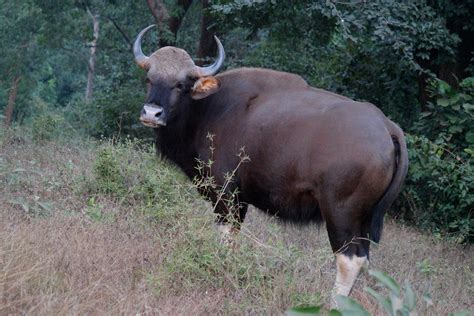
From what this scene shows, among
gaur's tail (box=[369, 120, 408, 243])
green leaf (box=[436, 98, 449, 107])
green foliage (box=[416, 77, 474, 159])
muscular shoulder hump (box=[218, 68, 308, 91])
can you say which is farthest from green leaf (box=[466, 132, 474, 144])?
gaur's tail (box=[369, 120, 408, 243])

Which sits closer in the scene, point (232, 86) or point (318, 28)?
point (232, 86)

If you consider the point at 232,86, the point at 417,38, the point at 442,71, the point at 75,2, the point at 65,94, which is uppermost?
the point at 232,86

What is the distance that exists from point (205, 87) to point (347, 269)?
2.41 m

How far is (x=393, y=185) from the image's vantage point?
6734 millimetres

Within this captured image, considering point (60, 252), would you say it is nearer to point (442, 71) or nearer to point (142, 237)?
point (142, 237)

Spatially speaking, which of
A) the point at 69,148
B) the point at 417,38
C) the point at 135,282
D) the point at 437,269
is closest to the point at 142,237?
the point at 135,282

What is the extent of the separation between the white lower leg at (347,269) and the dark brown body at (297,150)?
71mm

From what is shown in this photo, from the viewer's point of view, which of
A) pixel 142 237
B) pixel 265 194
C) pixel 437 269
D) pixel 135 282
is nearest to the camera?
pixel 135 282

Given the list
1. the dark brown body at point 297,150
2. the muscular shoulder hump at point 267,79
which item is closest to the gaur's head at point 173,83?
the dark brown body at point 297,150

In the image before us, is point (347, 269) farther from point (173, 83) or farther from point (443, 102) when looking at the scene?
point (443, 102)

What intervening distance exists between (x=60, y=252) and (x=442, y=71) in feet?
27.1

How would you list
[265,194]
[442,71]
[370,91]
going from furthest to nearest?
1. [370,91]
2. [442,71]
3. [265,194]

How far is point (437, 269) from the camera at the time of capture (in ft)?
26.3

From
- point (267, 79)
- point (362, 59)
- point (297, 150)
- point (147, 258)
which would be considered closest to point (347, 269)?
point (297, 150)
